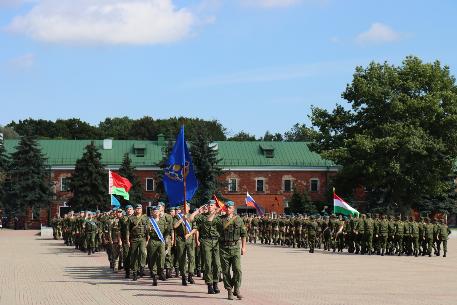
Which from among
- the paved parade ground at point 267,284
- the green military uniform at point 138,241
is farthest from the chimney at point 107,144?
the green military uniform at point 138,241

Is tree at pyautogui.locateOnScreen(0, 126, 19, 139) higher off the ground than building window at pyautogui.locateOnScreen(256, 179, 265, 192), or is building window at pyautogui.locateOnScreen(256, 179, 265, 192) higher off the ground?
tree at pyautogui.locateOnScreen(0, 126, 19, 139)

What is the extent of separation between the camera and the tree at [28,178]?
76.2 metres

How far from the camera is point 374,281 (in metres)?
19.4

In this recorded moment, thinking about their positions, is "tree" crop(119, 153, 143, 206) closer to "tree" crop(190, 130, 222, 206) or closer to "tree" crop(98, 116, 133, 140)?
"tree" crop(190, 130, 222, 206)

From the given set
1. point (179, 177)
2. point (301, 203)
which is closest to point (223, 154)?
point (301, 203)

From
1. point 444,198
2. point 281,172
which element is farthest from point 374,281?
point 281,172

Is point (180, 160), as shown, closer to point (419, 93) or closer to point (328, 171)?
point (419, 93)

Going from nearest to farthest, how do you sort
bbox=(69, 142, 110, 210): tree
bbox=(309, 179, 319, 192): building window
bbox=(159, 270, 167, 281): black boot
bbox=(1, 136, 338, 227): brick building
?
bbox=(159, 270, 167, 281): black boot
bbox=(69, 142, 110, 210): tree
bbox=(1, 136, 338, 227): brick building
bbox=(309, 179, 319, 192): building window

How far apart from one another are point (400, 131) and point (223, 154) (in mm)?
36702

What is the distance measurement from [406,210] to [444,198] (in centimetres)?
1103

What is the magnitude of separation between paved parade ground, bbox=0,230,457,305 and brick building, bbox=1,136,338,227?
186 feet

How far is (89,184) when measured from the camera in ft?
241

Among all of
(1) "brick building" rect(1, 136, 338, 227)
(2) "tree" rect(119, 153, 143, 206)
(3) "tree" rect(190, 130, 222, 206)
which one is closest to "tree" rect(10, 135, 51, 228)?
(1) "brick building" rect(1, 136, 338, 227)

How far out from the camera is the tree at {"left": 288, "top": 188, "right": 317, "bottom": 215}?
75062mm
